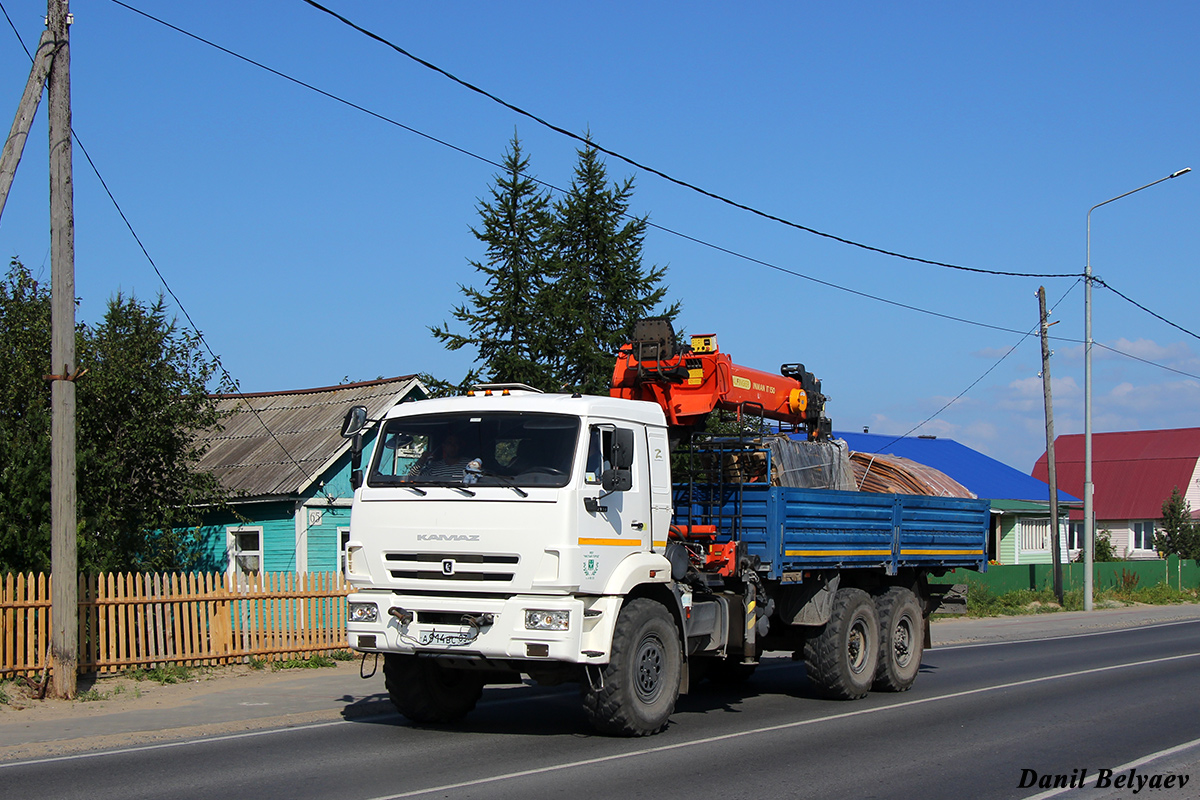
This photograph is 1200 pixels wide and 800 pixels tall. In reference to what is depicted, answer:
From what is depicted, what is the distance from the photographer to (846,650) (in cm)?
1259

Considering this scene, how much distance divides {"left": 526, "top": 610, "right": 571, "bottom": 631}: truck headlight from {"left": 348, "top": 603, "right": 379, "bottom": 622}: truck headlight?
142cm

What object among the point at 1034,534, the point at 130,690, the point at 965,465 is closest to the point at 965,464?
the point at 965,465

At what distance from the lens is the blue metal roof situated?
4300cm

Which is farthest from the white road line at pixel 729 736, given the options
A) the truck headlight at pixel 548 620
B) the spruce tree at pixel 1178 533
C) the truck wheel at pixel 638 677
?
the spruce tree at pixel 1178 533

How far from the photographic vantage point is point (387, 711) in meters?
12.1

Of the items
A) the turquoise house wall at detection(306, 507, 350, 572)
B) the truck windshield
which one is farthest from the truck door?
the turquoise house wall at detection(306, 507, 350, 572)

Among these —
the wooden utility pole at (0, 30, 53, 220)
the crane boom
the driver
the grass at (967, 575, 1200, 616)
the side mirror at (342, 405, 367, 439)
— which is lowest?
the grass at (967, 575, 1200, 616)

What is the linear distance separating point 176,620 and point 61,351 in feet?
14.6

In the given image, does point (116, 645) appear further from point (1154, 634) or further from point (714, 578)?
point (1154, 634)

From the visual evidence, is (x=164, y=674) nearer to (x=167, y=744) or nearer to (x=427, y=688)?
(x=167, y=744)

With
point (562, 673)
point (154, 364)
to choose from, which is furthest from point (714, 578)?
point (154, 364)

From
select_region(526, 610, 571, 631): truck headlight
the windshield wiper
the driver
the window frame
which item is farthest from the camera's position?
the window frame

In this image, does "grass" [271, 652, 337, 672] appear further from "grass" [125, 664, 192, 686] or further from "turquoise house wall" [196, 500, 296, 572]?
"turquoise house wall" [196, 500, 296, 572]

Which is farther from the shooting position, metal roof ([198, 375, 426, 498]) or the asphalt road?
metal roof ([198, 375, 426, 498])
